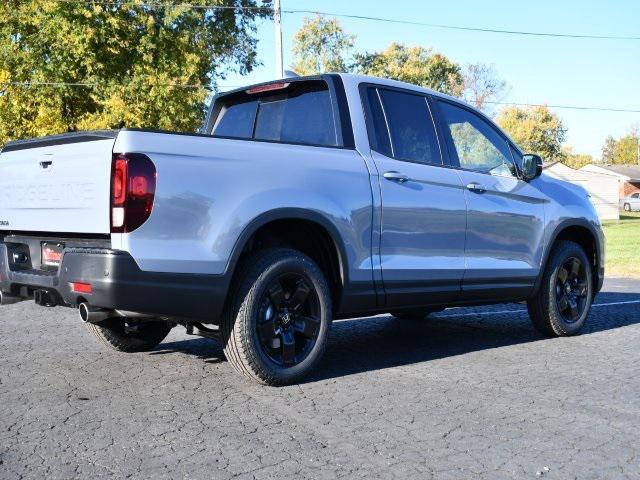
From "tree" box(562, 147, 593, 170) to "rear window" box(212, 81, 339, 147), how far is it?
8467cm

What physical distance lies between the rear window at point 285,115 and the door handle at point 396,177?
423 mm

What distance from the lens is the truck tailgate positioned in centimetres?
429

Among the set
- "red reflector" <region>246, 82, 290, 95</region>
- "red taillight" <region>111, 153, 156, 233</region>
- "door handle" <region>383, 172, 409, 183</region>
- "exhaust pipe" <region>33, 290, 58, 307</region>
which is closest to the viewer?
"red taillight" <region>111, 153, 156, 233</region>

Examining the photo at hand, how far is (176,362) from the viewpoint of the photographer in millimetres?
5562

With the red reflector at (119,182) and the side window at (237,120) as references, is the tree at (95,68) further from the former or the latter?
the red reflector at (119,182)

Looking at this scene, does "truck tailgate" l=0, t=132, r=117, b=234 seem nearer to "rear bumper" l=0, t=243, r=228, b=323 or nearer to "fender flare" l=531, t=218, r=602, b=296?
"rear bumper" l=0, t=243, r=228, b=323

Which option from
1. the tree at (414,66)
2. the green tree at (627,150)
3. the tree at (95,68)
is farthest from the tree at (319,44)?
the green tree at (627,150)

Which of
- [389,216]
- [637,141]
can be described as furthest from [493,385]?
[637,141]

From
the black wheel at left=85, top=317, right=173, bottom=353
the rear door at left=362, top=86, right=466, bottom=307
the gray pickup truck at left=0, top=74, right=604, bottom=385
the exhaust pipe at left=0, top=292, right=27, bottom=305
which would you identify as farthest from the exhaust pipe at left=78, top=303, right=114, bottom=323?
the rear door at left=362, top=86, right=466, bottom=307

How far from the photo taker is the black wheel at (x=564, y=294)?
6.77 m

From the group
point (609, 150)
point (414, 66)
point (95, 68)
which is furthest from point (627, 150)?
point (95, 68)

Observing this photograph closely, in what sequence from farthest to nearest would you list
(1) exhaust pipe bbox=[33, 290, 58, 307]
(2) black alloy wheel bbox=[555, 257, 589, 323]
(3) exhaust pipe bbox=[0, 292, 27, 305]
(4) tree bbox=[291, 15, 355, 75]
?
1. (4) tree bbox=[291, 15, 355, 75]
2. (2) black alloy wheel bbox=[555, 257, 589, 323]
3. (3) exhaust pipe bbox=[0, 292, 27, 305]
4. (1) exhaust pipe bbox=[33, 290, 58, 307]

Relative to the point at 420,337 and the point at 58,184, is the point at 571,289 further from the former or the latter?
the point at 58,184

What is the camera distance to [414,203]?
5.49 metres
